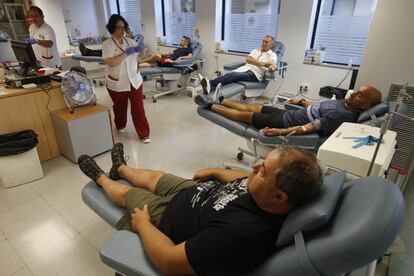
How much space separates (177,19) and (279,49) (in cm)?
258

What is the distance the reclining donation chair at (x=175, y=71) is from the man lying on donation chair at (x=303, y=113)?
70.6 inches

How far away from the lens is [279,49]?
3.72 metres

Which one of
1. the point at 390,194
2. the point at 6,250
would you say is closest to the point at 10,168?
the point at 6,250

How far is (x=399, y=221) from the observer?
686 millimetres

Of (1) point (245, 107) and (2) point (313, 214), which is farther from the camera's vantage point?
(1) point (245, 107)

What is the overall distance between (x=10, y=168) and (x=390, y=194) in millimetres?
2503

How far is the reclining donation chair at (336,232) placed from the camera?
2.23ft

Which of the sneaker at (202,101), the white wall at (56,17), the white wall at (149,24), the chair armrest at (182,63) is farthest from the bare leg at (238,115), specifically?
the white wall at (56,17)

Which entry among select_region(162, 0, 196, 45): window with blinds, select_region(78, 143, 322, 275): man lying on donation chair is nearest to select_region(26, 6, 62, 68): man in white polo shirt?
select_region(162, 0, 196, 45): window with blinds

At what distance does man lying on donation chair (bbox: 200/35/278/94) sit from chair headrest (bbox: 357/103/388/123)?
1780 millimetres

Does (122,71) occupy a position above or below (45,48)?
below

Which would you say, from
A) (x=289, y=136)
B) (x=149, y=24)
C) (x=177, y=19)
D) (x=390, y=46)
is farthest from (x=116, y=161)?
(x=149, y=24)

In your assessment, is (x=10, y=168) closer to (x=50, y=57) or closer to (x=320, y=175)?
(x=50, y=57)

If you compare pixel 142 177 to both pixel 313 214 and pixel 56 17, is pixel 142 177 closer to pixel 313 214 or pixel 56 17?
pixel 313 214
